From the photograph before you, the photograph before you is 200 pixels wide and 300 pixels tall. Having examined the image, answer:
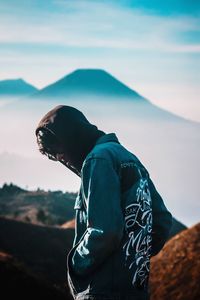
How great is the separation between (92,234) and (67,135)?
75 centimetres

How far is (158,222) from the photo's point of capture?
363 cm

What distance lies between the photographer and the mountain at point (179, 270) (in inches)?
525

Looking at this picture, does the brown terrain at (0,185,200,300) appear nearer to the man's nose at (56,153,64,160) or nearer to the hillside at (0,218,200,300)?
the hillside at (0,218,200,300)

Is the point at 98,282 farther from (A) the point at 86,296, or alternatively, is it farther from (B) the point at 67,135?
(B) the point at 67,135

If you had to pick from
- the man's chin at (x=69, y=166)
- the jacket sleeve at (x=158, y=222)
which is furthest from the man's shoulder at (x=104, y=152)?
the jacket sleeve at (x=158, y=222)

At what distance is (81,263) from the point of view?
2.93m

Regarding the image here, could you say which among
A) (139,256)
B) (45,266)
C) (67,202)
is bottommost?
(67,202)

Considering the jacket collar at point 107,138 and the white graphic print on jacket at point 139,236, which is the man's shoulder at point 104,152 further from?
the white graphic print on jacket at point 139,236

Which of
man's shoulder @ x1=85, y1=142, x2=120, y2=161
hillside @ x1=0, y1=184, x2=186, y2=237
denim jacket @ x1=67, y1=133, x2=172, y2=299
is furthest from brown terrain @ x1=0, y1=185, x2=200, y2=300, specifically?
hillside @ x1=0, y1=184, x2=186, y2=237

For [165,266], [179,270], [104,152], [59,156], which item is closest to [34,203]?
[165,266]

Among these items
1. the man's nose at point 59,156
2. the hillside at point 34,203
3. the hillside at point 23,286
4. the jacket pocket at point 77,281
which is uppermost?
the man's nose at point 59,156

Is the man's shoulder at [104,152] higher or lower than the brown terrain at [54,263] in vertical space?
higher

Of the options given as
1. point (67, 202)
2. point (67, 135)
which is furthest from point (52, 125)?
point (67, 202)

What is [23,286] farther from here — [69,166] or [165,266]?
[69,166]
